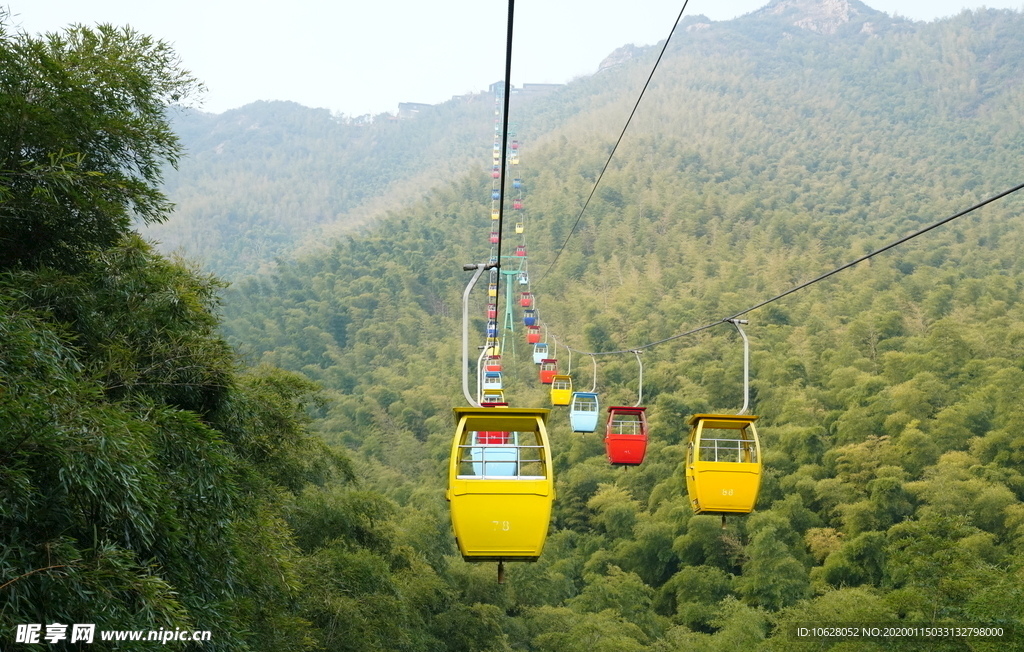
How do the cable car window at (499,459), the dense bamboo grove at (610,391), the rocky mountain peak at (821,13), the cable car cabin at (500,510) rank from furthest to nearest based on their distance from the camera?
the rocky mountain peak at (821,13), the dense bamboo grove at (610,391), the cable car cabin at (500,510), the cable car window at (499,459)

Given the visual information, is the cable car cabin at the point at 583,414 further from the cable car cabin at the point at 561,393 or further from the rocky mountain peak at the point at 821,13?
the rocky mountain peak at the point at 821,13

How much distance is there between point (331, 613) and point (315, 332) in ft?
193

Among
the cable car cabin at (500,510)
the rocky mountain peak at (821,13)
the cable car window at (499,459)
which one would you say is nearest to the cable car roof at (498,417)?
the cable car cabin at (500,510)

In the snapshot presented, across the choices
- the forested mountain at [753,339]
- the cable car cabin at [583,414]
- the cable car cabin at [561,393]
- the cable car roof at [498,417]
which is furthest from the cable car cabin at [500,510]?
the cable car cabin at [561,393]

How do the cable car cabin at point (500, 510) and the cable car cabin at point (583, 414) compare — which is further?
the cable car cabin at point (583, 414)

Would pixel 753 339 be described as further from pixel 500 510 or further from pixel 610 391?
pixel 500 510

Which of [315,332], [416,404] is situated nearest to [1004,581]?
[416,404]

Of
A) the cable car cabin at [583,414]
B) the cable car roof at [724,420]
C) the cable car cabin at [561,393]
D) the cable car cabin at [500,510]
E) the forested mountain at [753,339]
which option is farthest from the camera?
the forested mountain at [753,339]

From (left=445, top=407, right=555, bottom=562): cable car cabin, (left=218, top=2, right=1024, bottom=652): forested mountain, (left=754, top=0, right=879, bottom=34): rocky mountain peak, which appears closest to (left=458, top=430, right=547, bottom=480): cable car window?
(left=445, top=407, right=555, bottom=562): cable car cabin

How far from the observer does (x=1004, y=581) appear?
20.5 metres

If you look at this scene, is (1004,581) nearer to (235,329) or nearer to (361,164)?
(235,329)

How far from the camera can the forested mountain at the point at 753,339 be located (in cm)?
2812

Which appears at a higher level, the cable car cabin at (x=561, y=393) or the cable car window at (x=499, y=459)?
the cable car window at (x=499, y=459)

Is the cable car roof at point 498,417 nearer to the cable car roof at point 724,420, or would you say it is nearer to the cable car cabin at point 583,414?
the cable car roof at point 724,420
